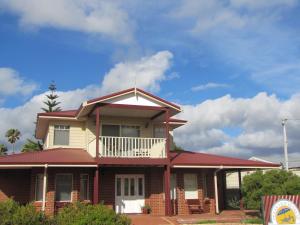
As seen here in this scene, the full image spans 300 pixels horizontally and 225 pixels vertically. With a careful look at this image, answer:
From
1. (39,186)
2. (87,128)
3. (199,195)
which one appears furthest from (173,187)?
(39,186)

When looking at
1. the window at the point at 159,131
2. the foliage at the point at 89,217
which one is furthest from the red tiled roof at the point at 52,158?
the foliage at the point at 89,217

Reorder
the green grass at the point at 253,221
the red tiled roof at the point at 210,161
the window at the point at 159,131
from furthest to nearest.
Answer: the window at the point at 159,131, the red tiled roof at the point at 210,161, the green grass at the point at 253,221

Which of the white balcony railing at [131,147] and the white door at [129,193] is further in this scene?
the white door at [129,193]

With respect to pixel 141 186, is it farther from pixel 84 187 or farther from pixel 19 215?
pixel 19 215

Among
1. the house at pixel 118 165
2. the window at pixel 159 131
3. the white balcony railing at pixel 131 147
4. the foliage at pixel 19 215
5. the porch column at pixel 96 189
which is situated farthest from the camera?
the window at pixel 159 131

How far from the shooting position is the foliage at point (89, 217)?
41.7 ft

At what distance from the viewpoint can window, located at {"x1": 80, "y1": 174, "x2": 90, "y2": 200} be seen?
878 inches

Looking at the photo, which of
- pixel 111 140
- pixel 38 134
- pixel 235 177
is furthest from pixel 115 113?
pixel 235 177

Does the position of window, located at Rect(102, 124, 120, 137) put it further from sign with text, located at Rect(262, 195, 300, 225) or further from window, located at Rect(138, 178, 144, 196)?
sign with text, located at Rect(262, 195, 300, 225)

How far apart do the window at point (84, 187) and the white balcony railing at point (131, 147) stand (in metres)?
1.52

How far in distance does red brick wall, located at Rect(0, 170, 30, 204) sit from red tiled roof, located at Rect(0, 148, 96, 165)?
2631 mm

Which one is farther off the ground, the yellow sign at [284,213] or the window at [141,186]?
the window at [141,186]

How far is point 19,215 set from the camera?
13.6 m

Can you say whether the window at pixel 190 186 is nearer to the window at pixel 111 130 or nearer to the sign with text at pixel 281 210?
the window at pixel 111 130
